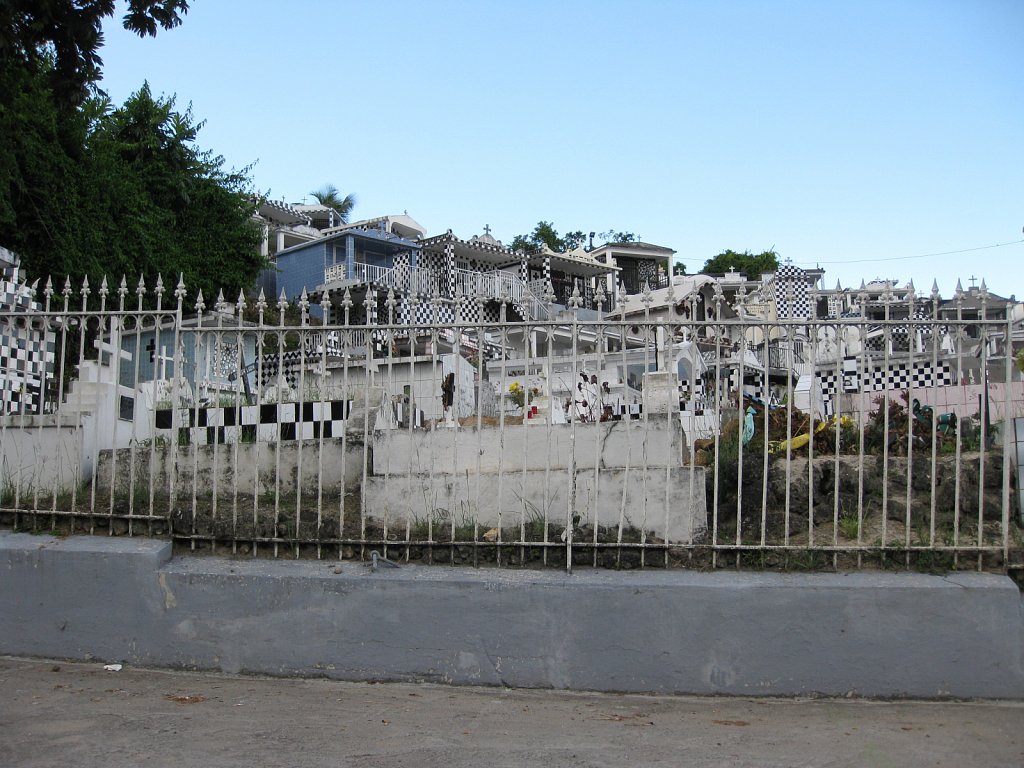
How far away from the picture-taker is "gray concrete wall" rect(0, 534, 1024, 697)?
5406 millimetres

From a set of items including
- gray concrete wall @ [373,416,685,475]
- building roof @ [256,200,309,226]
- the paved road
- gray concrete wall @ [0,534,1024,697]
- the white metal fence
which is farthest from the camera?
building roof @ [256,200,309,226]

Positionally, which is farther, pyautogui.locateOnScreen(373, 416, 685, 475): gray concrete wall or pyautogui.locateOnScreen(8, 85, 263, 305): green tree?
pyautogui.locateOnScreen(8, 85, 263, 305): green tree

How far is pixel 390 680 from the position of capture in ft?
18.7

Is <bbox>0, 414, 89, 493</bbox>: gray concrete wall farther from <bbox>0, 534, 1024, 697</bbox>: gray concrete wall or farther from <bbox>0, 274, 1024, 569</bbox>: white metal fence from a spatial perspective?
<bbox>0, 534, 1024, 697</bbox>: gray concrete wall

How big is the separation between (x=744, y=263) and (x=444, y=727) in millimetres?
46955

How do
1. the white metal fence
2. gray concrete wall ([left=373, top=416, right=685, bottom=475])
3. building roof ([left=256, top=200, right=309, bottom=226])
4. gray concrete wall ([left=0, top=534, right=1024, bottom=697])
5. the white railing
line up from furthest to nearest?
building roof ([left=256, top=200, right=309, bottom=226]), the white railing, gray concrete wall ([left=373, top=416, right=685, bottom=475]), the white metal fence, gray concrete wall ([left=0, top=534, right=1024, bottom=697])

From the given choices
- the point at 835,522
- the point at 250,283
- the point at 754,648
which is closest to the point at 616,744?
the point at 754,648

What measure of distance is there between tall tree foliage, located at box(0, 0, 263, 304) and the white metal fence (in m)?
2.04

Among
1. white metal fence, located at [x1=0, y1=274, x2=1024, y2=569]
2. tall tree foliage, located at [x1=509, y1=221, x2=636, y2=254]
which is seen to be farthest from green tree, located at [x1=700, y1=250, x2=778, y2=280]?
white metal fence, located at [x1=0, y1=274, x2=1024, y2=569]

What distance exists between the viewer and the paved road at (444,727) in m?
4.50

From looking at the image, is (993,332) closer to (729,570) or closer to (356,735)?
(729,570)

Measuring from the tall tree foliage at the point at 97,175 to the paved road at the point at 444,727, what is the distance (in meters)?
4.56

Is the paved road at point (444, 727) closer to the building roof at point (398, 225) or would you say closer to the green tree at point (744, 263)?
the building roof at point (398, 225)

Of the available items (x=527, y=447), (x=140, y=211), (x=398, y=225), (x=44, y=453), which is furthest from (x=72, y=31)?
(x=398, y=225)
